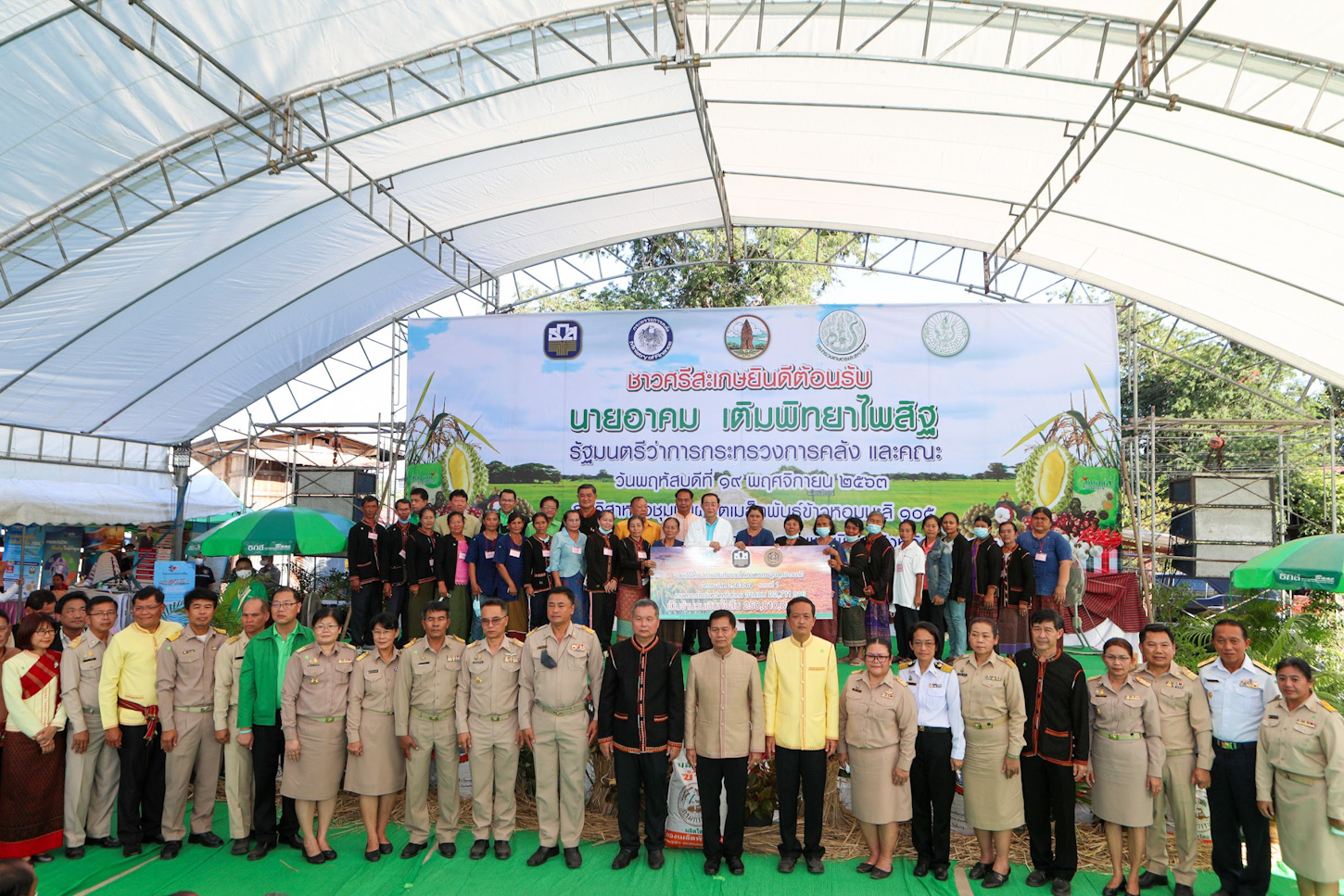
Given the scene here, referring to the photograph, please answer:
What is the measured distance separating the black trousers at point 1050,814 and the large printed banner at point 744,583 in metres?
2.27

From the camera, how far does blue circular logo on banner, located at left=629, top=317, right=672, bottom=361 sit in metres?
9.67

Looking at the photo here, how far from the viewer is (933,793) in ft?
14.6

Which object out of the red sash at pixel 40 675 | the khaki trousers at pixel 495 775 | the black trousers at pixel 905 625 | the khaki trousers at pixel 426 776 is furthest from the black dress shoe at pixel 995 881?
the red sash at pixel 40 675

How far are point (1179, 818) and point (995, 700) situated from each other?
0.99 meters

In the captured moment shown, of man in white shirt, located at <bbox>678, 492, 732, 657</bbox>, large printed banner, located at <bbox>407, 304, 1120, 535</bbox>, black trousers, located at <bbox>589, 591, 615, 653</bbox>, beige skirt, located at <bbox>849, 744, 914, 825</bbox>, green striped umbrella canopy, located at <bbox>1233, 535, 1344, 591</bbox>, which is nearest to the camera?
beige skirt, located at <bbox>849, 744, 914, 825</bbox>

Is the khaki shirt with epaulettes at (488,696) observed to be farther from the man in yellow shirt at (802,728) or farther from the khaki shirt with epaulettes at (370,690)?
the man in yellow shirt at (802,728)

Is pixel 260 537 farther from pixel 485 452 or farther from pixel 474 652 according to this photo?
pixel 474 652

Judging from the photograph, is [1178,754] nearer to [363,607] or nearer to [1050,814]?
[1050,814]

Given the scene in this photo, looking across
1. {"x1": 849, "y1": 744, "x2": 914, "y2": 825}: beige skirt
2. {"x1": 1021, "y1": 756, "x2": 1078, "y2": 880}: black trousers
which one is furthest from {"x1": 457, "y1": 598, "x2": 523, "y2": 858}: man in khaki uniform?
{"x1": 1021, "y1": 756, "x2": 1078, "y2": 880}: black trousers

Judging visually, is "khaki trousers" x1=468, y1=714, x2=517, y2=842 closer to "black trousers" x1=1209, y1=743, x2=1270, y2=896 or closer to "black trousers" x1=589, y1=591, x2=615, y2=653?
"black trousers" x1=589, y1=591, x2=615, y2=653

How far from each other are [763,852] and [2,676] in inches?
158

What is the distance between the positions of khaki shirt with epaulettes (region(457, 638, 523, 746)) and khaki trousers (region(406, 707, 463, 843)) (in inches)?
4.6

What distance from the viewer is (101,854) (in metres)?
4.70

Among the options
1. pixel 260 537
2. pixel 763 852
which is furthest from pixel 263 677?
pixel 260 537
